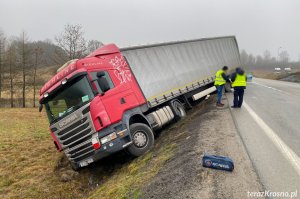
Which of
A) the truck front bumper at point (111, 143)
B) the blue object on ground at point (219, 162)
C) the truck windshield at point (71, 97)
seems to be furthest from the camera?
the truck windshield at point (71, 97)

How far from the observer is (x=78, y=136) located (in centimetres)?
794

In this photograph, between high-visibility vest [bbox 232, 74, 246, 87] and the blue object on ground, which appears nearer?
the blue object on ground

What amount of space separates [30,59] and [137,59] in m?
27.6

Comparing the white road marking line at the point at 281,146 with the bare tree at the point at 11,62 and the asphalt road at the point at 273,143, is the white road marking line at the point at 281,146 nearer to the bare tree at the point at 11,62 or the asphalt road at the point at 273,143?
the asphalt road at the point at 273,143

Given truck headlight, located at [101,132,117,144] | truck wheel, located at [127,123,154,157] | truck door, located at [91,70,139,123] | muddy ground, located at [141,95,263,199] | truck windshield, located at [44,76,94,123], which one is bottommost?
muddy ground, located at [141,95,263,199]

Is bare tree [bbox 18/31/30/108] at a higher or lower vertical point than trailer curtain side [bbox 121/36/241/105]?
higher

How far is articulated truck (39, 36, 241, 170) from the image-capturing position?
25.8ft

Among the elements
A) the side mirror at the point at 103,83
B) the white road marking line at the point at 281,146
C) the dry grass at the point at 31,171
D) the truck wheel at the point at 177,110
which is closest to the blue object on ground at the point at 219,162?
the white road marking line at the point at 281,146

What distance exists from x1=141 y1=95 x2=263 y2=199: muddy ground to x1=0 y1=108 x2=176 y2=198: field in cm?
36

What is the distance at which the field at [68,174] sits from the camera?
6453 millimetres

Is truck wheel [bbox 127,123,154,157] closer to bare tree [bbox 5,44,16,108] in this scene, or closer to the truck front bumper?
the truck front bumper

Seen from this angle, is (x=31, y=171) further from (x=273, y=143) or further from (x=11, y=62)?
(x=11, y=62)

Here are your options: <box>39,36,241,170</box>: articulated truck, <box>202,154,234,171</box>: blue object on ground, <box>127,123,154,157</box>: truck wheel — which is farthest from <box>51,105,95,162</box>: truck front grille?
<box>202,154,234,171</box>: blue object on ground

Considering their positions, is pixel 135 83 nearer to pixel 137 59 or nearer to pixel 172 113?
pixel 137 59
